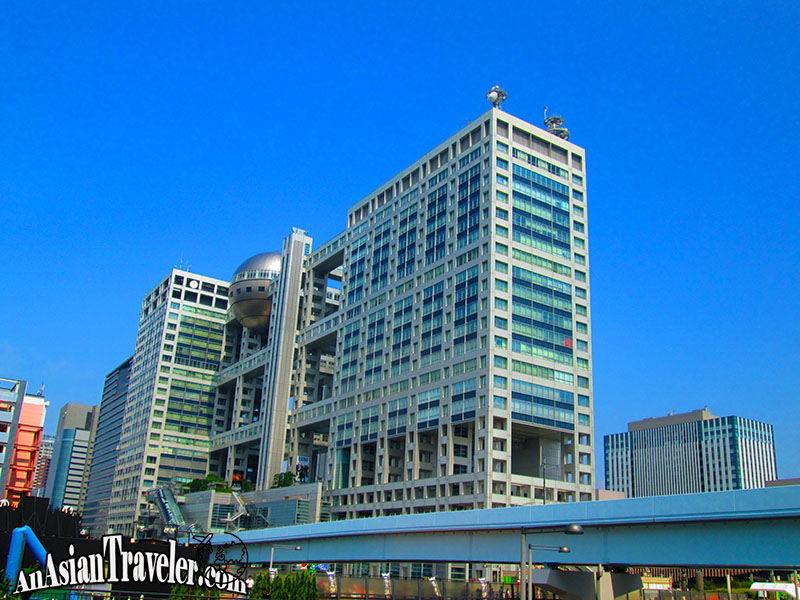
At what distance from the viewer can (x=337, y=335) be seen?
146625 millimetres

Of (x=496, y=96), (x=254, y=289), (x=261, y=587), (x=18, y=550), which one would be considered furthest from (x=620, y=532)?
(x=254, y=289)

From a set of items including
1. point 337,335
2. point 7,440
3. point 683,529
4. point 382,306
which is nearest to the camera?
point 683,529

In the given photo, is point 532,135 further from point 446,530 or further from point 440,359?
point 446,530

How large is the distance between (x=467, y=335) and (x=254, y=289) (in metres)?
91.4

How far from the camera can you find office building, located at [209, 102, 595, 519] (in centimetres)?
10744

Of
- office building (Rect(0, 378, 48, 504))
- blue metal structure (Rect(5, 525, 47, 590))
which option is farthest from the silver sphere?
blue metal structure (Rect(5, 525, 47, 590))

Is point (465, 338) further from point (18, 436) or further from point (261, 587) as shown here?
point (18, 436)

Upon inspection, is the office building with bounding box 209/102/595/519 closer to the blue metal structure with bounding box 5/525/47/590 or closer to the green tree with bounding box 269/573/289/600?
the green tree with bounding box 269/573/289/600

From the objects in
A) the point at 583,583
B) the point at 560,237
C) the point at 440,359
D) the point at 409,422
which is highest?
the point at 560,237

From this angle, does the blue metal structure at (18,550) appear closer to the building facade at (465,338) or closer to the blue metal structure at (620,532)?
the blue metal structure at (620,532)

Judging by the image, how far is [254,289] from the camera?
190 metres

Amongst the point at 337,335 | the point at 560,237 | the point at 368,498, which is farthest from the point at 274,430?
the point at 560,237

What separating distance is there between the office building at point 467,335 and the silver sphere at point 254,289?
Answer: 4503cm

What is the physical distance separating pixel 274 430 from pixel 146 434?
5838 centimetres
